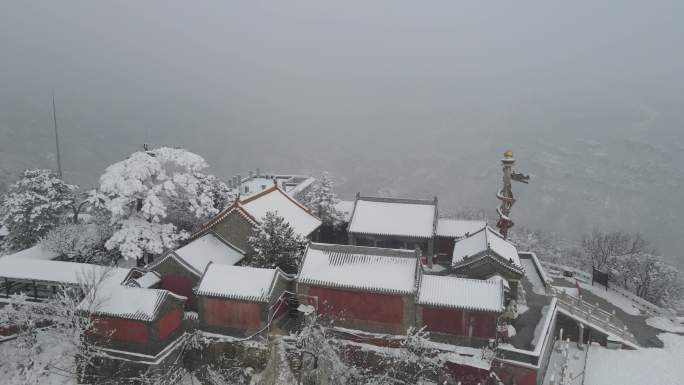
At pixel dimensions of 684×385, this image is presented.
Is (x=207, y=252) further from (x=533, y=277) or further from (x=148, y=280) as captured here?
(x=533, y=277)

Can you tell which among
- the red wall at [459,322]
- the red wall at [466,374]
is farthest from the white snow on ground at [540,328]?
the red wall at [466,374]

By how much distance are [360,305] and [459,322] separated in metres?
4.02

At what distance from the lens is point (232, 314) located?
18.6 m

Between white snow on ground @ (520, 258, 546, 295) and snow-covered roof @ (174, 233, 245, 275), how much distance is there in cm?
1557

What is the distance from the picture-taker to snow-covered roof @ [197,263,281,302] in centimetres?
1825

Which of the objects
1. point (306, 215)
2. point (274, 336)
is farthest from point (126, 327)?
point (306, 215)

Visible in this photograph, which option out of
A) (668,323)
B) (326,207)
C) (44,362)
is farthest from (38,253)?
(668,323)

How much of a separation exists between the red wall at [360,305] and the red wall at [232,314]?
249cm

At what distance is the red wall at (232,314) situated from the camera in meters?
18.4

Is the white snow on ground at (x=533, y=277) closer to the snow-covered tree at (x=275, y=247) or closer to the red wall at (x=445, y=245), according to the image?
the red wall at (x=445, y=245)

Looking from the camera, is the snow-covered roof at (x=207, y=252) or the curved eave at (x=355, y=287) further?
the snow-covered roof at (x=207, y=252)

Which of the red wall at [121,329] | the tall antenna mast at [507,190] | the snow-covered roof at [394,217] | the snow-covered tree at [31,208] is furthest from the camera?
the snow-covered tree at [31,208]

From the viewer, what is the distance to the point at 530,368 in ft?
55.7

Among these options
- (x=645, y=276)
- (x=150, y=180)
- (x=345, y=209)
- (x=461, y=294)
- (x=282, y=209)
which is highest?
(x=150, y=180)
